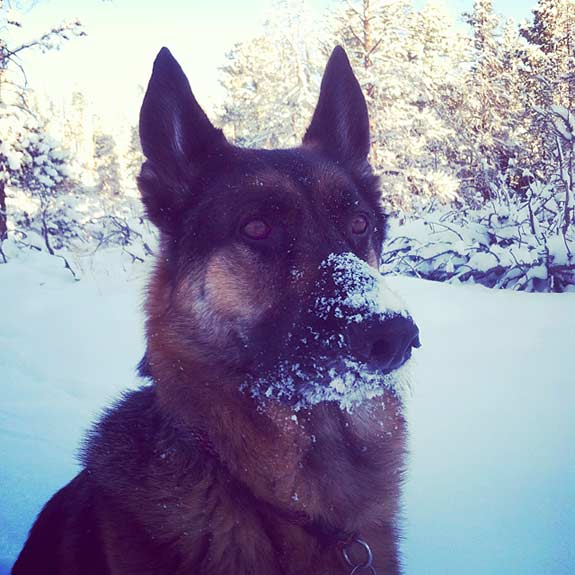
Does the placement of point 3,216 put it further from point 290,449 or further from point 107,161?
point 107,161

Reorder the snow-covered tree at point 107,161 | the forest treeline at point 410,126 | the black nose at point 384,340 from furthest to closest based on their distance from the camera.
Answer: the snow-covered tree at point 107,161 < the forest treeline at point 410,126 < the black nose at point 384,340

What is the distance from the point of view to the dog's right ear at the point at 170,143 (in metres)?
2.29

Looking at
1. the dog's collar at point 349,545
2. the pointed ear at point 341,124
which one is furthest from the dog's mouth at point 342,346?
the pointed ear at point 341,124

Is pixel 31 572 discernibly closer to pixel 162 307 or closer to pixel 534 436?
pixel 162 307

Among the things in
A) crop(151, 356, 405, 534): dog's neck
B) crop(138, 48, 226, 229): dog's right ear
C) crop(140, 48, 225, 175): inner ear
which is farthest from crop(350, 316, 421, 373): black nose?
crop(140, 48, 225, 175): inner ear

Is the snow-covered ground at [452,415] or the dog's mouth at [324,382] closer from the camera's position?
the dog's mouth at [324,382]

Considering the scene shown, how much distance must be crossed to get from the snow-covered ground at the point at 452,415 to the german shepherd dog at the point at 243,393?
0.53 m

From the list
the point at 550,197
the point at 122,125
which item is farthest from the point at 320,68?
Answer: the point at 122,125

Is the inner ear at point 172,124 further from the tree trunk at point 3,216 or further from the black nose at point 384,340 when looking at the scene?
the tree trunk at point 3,216

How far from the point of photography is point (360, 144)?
9.68 feet

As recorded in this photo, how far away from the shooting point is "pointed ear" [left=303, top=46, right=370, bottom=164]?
2.85 m

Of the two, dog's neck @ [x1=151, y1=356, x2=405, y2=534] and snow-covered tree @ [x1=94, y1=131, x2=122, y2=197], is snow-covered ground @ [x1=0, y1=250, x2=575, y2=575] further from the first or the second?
snow-covered tree @ [x1=94, y1=131, x2=122, y2=197]

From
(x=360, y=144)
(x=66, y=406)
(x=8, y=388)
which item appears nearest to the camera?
(x=360, y=144)

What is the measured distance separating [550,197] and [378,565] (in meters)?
7.41
